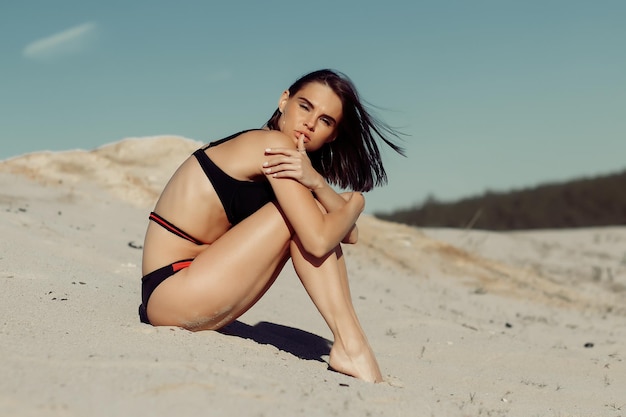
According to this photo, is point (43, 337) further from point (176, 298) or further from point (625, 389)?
point (625, 389)

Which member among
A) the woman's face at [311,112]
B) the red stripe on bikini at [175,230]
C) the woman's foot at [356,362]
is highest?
the woman's face at [311,112]

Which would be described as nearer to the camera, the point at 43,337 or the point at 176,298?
the point at 43,337

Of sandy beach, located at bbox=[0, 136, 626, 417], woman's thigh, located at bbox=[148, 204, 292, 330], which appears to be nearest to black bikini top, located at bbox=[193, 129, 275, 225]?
woman's thigh, located at bbox=[148, 204, 292, 330]

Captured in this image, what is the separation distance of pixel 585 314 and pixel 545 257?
16.4ft

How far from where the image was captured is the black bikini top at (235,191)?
3.37 m

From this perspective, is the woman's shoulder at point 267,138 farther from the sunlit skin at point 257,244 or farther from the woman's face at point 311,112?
the woman's face at point 311,112

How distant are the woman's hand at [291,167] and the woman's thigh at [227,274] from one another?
0.16 meters

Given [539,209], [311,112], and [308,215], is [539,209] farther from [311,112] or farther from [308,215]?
[308,215]

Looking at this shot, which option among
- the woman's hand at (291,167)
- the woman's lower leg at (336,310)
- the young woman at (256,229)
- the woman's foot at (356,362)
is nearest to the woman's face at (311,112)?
the young woman at (256,229)

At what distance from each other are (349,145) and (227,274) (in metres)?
1.11

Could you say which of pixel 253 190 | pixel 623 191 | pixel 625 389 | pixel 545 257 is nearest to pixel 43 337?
pixel 253 190

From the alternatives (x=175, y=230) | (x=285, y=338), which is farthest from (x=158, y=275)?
(x=285, y=338)

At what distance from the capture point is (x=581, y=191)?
2405cm

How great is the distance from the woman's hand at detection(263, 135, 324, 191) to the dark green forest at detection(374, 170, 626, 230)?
58.3ft
